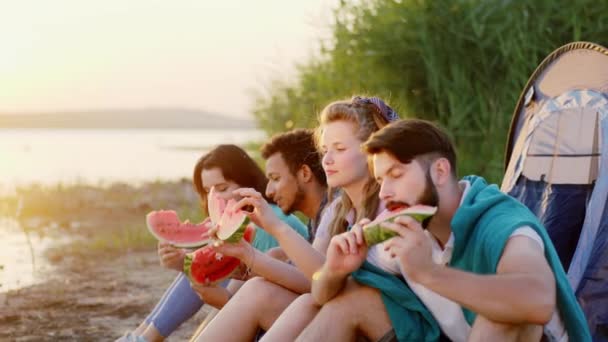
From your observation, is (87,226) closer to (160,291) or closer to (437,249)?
(160,291)

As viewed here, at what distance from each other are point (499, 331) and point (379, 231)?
50 centimetres

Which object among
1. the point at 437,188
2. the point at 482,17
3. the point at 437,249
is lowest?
the point at 437,249

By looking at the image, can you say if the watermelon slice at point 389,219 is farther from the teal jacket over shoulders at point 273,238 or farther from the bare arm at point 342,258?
the teal jacket over shoulders at point 273,238

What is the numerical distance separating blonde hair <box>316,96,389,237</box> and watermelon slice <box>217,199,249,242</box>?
16.7 inches

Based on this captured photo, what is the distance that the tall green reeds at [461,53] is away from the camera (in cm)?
823

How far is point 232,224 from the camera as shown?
3.95 metres

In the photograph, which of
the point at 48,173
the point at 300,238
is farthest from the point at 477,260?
the point at 48,173

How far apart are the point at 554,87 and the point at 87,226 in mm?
8003

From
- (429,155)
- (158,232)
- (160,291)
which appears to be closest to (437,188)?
(429,155)

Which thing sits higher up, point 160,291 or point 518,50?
point 518,50

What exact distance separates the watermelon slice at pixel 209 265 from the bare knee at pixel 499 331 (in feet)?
4.79

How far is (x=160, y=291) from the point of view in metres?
7.48

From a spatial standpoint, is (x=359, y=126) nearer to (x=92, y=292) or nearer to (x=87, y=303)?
(x=87, y=303)

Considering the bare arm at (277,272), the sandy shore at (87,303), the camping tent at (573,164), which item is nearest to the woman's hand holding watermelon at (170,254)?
the bare arm at (277,272)
